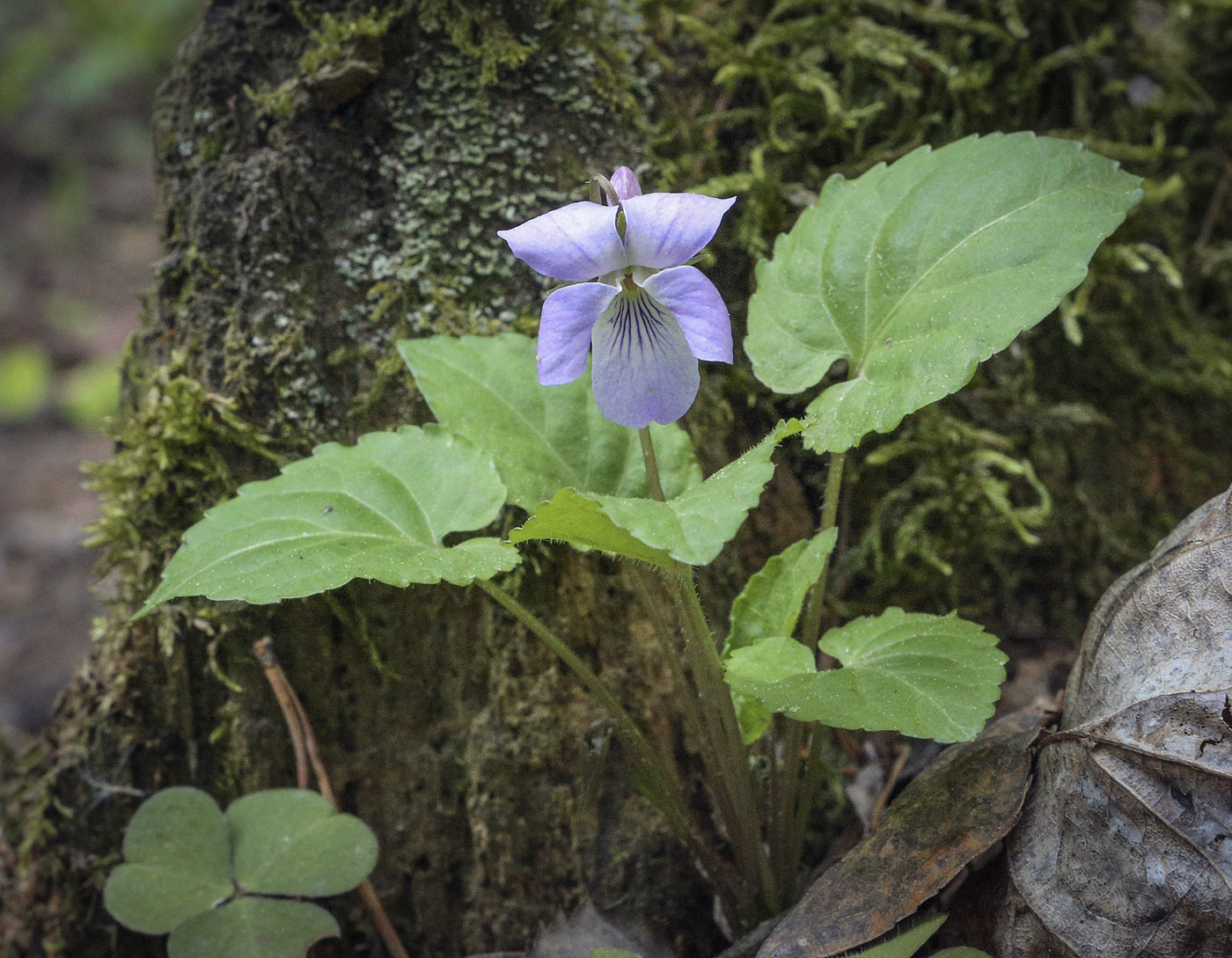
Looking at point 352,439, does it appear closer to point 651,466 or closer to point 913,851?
point 651,466

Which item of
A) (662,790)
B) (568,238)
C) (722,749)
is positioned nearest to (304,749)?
(662,790)

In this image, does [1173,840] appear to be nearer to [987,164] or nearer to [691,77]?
[987,164]

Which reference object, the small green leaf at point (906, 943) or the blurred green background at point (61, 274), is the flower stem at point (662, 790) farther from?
the blurred green background at point (61, 274)

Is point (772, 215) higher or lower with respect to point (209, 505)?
higher

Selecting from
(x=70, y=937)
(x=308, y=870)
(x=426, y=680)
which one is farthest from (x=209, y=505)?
(x=70, y=937)

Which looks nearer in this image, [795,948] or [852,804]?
[795,948]

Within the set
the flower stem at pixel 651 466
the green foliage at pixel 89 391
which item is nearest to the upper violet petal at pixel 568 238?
the flower stem at pixel 651 466
